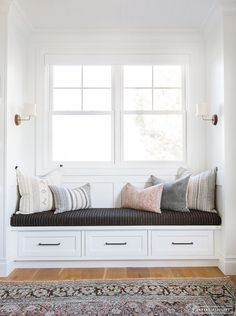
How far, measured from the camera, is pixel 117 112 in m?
3.44

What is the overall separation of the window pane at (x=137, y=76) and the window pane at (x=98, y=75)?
0.22m

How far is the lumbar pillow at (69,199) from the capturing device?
2.94 meters

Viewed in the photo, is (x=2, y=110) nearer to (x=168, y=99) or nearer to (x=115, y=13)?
(x=115, y=13)

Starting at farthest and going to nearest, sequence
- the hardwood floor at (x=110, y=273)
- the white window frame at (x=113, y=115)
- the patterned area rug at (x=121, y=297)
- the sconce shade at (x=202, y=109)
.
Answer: the white window frame at (x=113, y=115), the sconce shade at (x=202, y=109), the hardwood floor at (x=110, y=273), the patterned area rug at (x=121, y=297)

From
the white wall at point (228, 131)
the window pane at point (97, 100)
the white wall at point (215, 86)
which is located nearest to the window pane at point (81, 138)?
the window pane at point (97, 100)

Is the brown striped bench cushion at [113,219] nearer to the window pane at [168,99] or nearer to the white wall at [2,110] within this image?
the white wall at [2,110]

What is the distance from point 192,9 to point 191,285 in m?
2.68

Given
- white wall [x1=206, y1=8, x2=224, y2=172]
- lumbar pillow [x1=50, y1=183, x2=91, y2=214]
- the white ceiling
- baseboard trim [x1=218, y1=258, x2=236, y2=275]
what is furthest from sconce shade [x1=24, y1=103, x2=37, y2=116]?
baseboard trim [x1=218, y1=258, x2=236, y2=275]

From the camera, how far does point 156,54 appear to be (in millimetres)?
3412

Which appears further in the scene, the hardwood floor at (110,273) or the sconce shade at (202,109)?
the sconce shade at (202,109)

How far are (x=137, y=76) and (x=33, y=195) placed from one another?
1.87m

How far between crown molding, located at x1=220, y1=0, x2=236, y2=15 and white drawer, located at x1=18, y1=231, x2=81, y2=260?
2609 millimetres

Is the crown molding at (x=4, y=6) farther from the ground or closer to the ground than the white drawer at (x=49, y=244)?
farther from the ground

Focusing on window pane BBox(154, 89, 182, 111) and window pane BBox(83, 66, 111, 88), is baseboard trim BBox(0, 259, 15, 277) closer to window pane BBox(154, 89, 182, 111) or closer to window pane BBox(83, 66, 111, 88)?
window pane BBox(83, 66, 111, 88)
